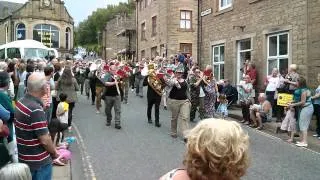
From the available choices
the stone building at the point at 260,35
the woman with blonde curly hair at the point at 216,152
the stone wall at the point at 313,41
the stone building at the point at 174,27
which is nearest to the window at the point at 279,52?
the stone building at the point at 260,35

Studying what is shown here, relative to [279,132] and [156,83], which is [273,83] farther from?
[156,83]

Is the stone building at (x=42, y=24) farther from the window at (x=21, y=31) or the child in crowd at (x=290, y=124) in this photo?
the child in crowd at (x=290, y=124)

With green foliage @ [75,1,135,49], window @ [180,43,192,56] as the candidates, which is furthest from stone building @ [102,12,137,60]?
green foliage @ [75,1,135,49]

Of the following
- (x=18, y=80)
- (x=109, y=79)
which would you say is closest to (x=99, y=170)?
(x=18, y=80)

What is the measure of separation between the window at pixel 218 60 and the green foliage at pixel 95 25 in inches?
2742

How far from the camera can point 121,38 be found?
63.6 m

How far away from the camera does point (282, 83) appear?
15.2m

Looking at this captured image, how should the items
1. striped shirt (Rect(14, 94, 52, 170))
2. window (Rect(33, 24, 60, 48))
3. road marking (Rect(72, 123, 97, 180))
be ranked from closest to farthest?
striped shirt (Rect(14, 94, 52, 170)), road marking (Rect(72, 123, 97, 180)), window (Rect(33, 24, 60, 48))

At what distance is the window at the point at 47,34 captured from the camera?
69650 millimetres

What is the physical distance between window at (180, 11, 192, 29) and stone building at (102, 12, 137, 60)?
14866mm

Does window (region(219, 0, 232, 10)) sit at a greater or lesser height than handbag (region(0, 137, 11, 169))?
greater

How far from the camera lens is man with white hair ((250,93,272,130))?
14797 millimetres

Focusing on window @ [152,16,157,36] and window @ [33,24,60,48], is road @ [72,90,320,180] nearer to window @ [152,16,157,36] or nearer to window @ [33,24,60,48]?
window @ [152,16,157,36]

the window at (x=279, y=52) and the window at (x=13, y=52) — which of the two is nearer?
the window at (x=279, y=52)
